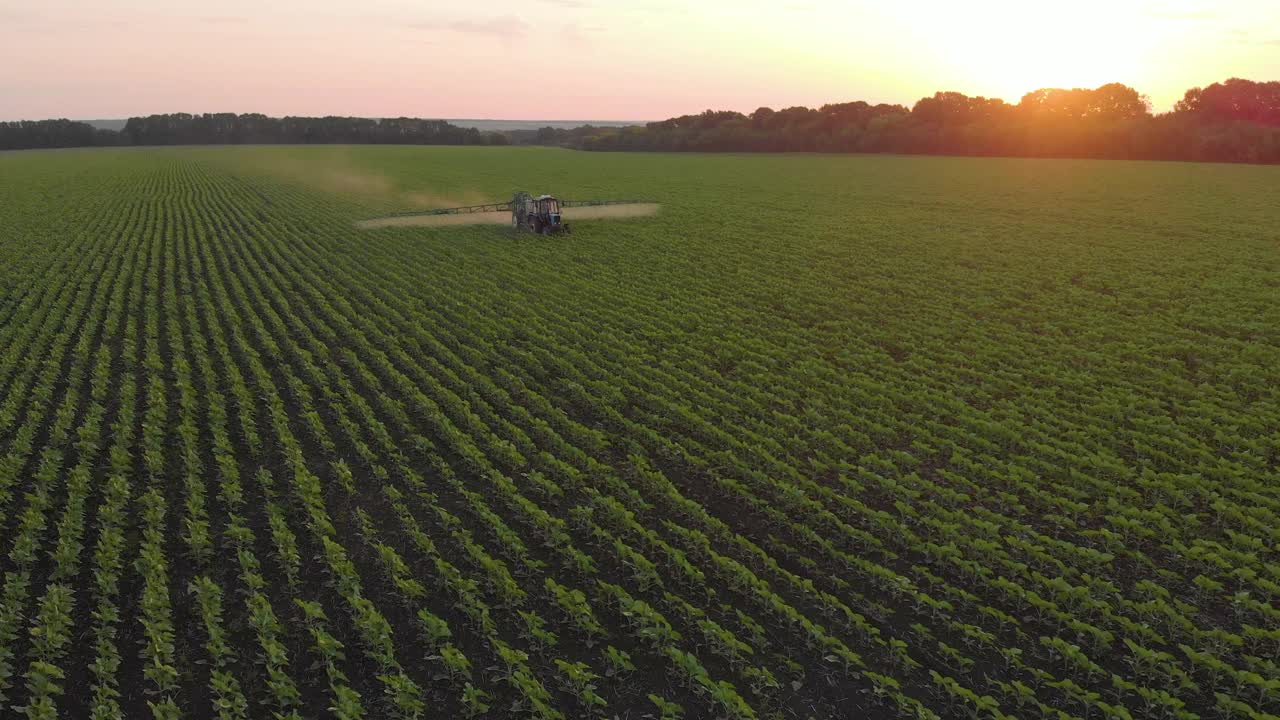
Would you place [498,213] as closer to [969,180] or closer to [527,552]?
[527,552]

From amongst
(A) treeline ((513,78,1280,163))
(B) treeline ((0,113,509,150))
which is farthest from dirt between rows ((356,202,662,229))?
(B) treeline ((0,113,509,150))

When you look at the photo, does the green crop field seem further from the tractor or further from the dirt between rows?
the dirt between rows

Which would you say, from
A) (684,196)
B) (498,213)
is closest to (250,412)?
(498,213)

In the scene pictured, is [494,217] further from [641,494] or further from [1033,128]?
[1033,128]

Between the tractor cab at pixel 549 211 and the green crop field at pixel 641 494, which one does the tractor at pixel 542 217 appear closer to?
the tractor cab at pixel 549 211

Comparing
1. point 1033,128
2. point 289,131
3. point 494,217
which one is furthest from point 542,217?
point 289,131
